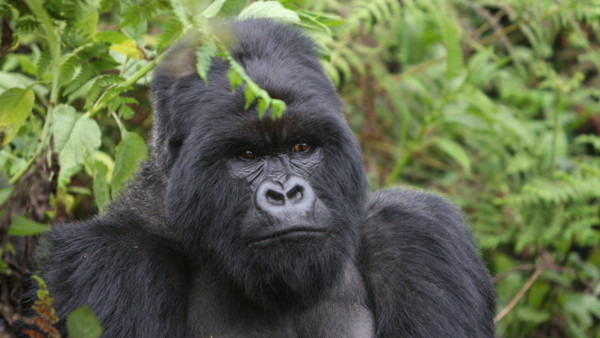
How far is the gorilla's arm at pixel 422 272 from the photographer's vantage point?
10.3 ft

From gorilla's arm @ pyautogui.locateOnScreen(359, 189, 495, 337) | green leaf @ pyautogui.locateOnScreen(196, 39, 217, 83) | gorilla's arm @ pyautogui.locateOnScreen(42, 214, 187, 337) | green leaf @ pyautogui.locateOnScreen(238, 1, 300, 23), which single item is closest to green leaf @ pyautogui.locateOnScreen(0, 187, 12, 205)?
green leaf @ pyautogui.locateOnScreen(196, 39, 217, 83)

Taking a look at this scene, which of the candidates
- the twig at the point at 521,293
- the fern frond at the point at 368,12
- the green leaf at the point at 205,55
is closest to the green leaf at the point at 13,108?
the green leaf at the point at 205,55

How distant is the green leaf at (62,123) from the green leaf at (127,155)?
344 mm

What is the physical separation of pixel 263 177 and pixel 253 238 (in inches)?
8.9

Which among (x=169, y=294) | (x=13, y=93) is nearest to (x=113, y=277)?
(x=169, y=294)

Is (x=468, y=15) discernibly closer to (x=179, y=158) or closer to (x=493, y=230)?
(x=493, y=230)

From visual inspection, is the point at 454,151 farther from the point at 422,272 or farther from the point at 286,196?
the point at 286,196

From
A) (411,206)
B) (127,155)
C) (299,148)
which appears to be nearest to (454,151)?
(411,206)

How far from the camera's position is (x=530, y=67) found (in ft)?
23.7

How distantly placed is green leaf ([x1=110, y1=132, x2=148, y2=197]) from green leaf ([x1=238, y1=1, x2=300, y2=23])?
67 centimetres

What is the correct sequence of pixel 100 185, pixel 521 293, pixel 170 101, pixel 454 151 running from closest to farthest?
pixel 170 101 → pixel 100 185 → pixel 521 293 → pixel 454 151

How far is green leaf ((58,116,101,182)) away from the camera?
2.84 meters

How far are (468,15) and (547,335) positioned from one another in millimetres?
3388

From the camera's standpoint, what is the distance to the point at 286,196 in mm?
2754
